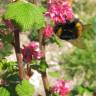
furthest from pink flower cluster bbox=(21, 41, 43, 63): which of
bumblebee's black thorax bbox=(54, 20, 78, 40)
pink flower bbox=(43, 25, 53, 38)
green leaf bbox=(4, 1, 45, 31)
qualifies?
bumblebee's black thorax bbox=(54, 20, 78, 40)

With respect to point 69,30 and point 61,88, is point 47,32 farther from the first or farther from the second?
point 69,30

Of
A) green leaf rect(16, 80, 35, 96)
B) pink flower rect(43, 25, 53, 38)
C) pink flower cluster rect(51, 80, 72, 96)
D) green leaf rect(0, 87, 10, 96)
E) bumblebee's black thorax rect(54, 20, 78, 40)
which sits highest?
pink flower rect(43, 25, 53, 38)

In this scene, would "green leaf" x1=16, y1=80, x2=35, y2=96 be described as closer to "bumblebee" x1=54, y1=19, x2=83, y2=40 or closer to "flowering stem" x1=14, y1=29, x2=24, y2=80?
"flowering stem" x1=14, y1=29, x2=24, y2=80

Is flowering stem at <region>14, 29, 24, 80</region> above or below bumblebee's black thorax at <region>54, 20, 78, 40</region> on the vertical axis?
above

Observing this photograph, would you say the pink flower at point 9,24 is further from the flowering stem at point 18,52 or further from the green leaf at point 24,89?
the green leaf at point 24,89

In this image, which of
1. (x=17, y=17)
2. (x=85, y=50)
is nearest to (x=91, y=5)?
(x=85, y=50)

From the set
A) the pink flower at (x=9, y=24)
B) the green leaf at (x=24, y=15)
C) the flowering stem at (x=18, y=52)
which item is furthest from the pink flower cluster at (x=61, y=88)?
the green leaf at (x=24, y=15)
